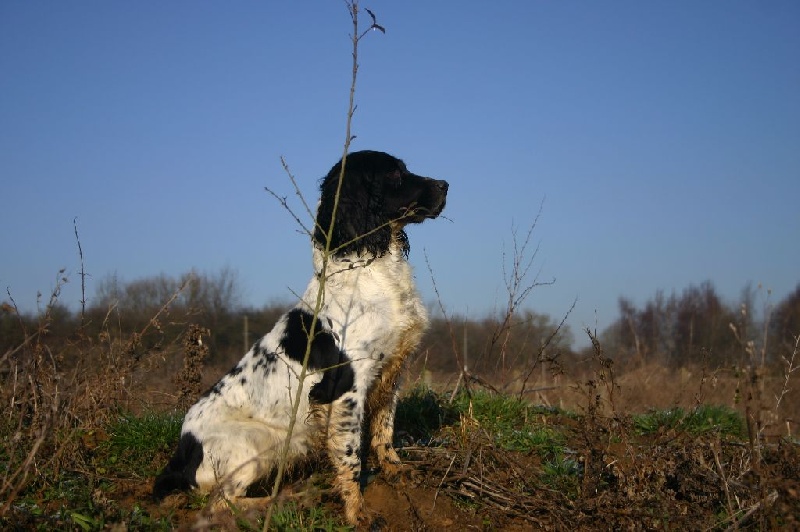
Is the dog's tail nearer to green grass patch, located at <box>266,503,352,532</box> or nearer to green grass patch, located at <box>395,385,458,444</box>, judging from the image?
green grass patch, located at <box>266,503,352,532</box>

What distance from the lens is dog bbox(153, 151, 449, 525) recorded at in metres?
4.12

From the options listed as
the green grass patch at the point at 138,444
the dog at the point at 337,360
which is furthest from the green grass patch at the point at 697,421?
the green grass patch at the point at 138,444

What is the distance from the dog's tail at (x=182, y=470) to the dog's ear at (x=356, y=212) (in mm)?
1450

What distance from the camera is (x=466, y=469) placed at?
4363mm

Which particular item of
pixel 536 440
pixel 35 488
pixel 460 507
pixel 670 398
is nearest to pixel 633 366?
pixel 670 398

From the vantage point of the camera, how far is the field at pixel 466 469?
3.64 m

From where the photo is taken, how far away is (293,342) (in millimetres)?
4344

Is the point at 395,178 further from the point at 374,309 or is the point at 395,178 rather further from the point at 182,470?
the point at 182,470

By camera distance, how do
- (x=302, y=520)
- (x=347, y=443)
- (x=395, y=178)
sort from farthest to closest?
(x=395, y=178)
(x=347, y=443)
(x=302, y=520)

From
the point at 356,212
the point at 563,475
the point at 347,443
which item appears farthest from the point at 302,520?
the point at 356,212

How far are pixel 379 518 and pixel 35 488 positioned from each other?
230cm

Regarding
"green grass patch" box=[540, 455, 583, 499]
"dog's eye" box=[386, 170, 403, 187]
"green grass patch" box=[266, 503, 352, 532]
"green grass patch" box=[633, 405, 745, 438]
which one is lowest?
"green grass patch" box=[266, 503, 352, 532]

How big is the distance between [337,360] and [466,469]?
108 cm

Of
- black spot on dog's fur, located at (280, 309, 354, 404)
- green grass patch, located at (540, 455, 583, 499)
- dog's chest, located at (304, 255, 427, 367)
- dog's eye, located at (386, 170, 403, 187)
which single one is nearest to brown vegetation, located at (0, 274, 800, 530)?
green grass patch, located at (540, 455, 583, 499)
